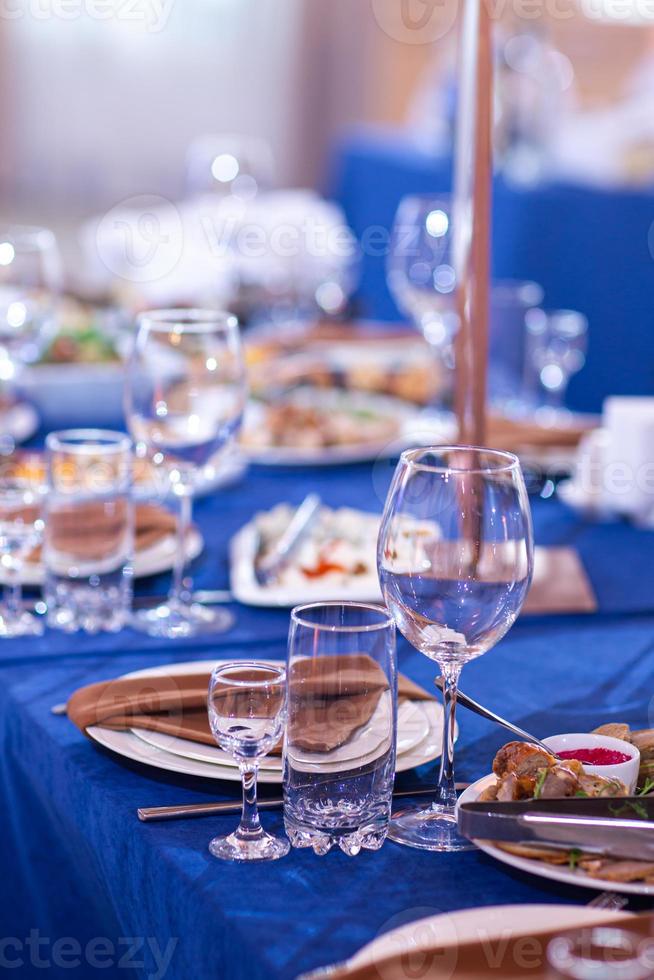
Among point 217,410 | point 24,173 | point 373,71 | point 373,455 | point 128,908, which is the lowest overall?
point 128,908

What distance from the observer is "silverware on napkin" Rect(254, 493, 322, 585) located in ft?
4.05

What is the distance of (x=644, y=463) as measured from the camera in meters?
1.44

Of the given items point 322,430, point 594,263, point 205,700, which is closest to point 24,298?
point 322,430

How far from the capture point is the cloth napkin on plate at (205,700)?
72 centimetres

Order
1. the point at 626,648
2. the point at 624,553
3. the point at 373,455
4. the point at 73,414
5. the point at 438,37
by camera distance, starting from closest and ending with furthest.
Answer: the point at 626,648 < the point at 624,553 < the point at 373,455 < the point at 73,414 < the point at 438,37

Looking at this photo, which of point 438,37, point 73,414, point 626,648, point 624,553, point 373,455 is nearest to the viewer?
point 626,648

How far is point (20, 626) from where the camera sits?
111 cm

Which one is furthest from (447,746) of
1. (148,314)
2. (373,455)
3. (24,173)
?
(24,173)

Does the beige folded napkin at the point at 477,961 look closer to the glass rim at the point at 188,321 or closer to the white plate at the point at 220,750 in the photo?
the white plate at the point at 220,750

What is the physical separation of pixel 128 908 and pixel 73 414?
1.15m

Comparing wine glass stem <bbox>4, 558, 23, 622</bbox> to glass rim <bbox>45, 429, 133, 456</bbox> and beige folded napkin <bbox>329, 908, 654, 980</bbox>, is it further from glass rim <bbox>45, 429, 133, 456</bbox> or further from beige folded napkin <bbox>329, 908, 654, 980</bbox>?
beige folded napkin <bbox>329, 908, 654, 980</bbox>

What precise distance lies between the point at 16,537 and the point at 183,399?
0.19m

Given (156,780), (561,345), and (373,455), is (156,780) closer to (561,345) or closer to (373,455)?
(373,455)

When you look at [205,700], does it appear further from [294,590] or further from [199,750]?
[294,590]
